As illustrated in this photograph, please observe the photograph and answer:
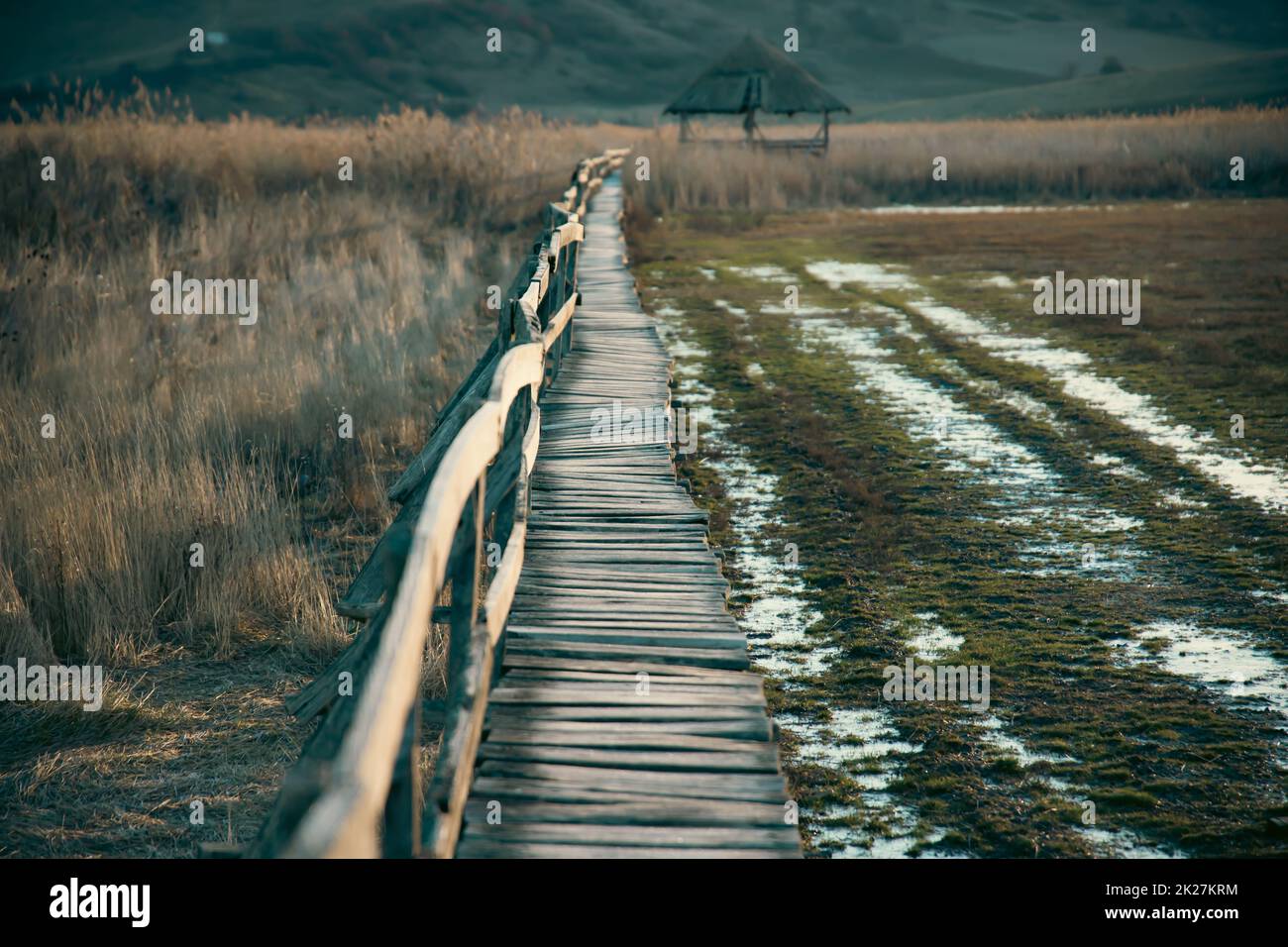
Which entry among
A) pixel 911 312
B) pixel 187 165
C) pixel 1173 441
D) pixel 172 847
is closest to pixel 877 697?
pixel 172 847

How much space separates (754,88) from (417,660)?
114 ft

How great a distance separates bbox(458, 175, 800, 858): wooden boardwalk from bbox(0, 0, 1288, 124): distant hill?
255ft

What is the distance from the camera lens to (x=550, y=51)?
422 ft

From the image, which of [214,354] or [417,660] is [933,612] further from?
[214,354]

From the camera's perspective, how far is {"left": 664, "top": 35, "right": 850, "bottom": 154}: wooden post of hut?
3416cm

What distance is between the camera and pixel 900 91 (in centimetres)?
13838

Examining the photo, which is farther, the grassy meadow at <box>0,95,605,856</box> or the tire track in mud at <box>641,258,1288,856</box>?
the grassy meadow at <box>0,95,605,856</box>

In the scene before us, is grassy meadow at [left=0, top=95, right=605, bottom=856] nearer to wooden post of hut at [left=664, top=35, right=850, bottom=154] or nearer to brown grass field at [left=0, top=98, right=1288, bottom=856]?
brown grass field at [left=0, top=98, right=1288, bottom=856]

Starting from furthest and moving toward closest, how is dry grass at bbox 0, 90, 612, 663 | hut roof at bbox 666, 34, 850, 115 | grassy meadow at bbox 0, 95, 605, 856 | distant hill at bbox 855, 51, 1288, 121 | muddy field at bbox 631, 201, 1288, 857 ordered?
1. distant hill at bbox 855, 51, 1288, 121
2. hut roof at bbox 666, 34, 850, 115
3. dry grass at bbox 0, 90, 612, 663
4. grassy meadow at bbox 0, 95, 605, 856
5. muddy field at bbox 631, 201, 1288, 857

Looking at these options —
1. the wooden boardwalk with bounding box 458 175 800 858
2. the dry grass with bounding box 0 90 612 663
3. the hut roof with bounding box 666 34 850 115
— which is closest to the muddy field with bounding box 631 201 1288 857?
the wooden boardwalk with bounding box 458 175 800 858

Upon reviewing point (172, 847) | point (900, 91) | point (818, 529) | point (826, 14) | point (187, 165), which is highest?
point (826, 14)

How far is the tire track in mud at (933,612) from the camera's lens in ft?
12.9
